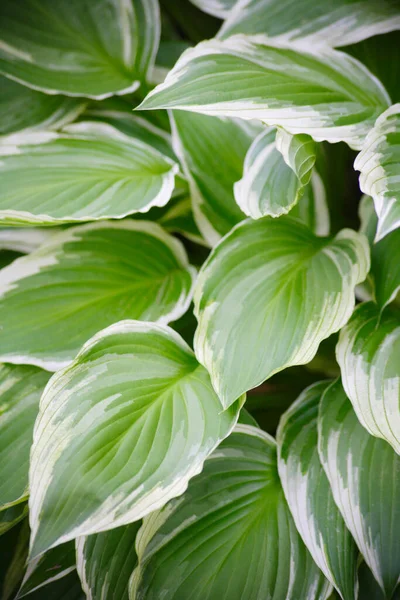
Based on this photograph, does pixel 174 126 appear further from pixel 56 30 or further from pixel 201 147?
pixel 56 30

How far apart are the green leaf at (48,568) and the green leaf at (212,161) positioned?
42 cm

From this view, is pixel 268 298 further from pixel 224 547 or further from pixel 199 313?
pixel 224 547

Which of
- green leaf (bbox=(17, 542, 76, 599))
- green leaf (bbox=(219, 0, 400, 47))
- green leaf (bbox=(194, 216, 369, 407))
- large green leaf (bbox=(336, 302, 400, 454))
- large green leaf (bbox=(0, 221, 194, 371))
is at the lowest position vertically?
green leaf (bbox=(17, 542, 76, 599))

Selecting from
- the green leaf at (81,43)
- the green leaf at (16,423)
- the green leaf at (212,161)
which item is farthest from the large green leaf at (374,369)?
the green leaf at (81,43)

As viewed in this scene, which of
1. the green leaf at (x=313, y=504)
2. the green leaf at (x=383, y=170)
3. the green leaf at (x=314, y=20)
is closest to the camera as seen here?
the green leaf at (x=383, y=170)

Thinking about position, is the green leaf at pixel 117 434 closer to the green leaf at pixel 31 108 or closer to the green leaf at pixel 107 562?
the green leaf at pixel 107 562

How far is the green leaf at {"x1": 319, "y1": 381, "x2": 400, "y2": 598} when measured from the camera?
54 cm

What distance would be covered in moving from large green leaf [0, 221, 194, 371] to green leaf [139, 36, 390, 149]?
0.22m

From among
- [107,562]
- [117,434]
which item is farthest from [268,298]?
[107,562]

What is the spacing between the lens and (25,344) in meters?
0.62

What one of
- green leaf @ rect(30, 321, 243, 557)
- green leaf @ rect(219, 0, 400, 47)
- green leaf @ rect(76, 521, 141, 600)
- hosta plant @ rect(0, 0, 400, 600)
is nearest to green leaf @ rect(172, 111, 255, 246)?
hosta plant @ rect(0, 0, 400, 600)

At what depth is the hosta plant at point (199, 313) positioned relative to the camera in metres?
0.50

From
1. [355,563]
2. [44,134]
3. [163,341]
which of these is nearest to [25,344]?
[163,341]

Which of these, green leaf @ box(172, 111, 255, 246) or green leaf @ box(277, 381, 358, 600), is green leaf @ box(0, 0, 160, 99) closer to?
green leaf @ box(172, 111, 255, 246)
